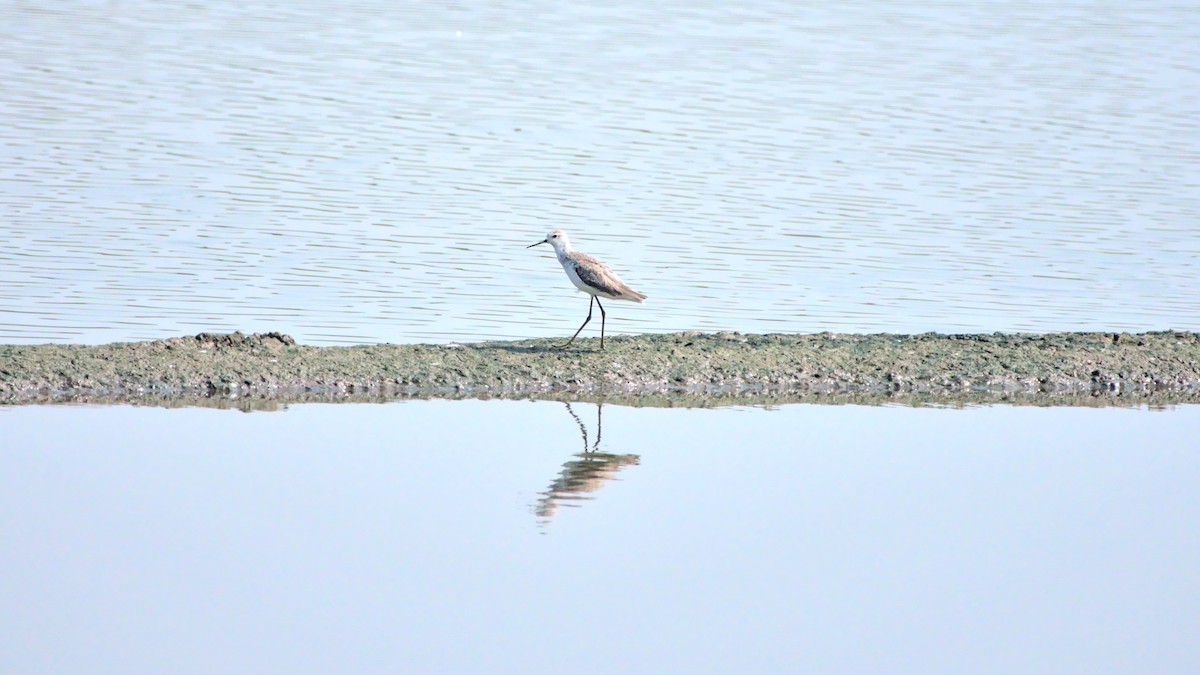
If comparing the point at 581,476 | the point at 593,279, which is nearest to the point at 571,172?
the point at 593,279

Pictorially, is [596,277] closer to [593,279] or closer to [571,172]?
[593,279]

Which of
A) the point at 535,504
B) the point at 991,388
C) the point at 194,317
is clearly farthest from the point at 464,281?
the point at 535,504

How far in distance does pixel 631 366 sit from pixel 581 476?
7.15 ft

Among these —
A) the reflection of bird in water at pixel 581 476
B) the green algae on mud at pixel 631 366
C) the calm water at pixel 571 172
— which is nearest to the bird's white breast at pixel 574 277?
the green algae on mud at pixel 631 366

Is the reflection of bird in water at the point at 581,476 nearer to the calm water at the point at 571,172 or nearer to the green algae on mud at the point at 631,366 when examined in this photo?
the green algae on mud at the point at 631,366

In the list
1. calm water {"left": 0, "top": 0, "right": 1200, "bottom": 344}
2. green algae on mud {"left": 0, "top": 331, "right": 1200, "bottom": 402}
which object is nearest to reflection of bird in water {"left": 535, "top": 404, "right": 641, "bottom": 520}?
green algae on mud {"left": 0, "top": 331, "right": 1200, "bottom": 402}

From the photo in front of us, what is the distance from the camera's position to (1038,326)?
1398 cm

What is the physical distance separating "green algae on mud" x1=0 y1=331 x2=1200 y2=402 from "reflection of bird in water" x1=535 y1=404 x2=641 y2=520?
129 cm

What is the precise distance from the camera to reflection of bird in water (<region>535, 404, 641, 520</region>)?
8688mm

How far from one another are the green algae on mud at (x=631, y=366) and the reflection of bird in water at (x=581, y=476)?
1.29 m

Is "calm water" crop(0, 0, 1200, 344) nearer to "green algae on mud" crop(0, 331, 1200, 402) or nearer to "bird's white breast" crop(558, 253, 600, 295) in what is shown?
"bird's white breast" crop(558, 253, 600, 295)

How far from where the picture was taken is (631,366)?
1129cm

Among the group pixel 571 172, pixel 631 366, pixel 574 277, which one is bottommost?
pixel 571 172

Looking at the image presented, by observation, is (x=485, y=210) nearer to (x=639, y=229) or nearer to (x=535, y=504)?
(x=639, y=229)
